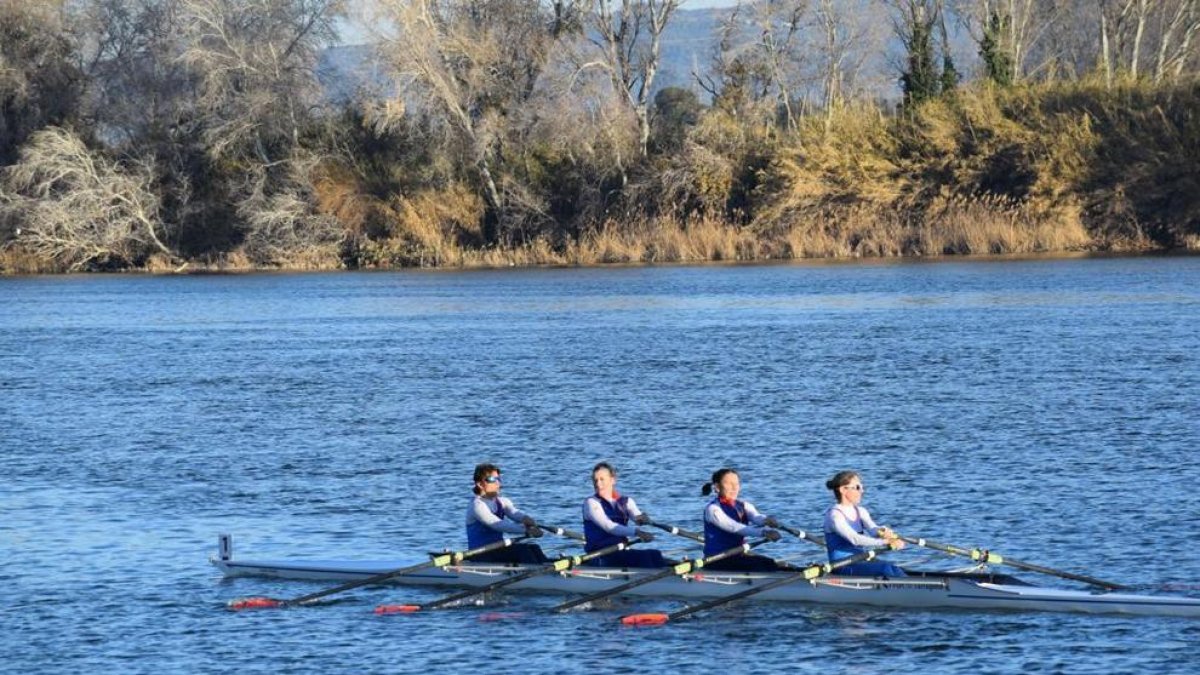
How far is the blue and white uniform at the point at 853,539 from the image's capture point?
62.7ft

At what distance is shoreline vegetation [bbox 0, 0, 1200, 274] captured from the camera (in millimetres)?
69938

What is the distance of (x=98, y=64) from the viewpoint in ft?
281

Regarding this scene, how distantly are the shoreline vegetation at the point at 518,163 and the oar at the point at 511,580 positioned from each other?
167 feet

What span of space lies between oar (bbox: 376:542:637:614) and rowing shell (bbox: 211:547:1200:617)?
0.10 m

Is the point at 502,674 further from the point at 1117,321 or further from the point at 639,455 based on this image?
the point at 1117,321

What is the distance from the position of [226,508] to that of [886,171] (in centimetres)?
4993

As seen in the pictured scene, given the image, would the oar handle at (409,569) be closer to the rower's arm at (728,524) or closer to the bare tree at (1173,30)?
the rower's arm at (728,524)

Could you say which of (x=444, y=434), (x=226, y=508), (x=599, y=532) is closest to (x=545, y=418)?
(x=444, y=434)

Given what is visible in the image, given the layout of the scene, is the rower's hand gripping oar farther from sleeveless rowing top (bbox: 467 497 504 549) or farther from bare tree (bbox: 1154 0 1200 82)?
bare tree (bbox: 1154 0 1200 82)

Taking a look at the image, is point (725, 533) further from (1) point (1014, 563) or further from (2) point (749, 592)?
(1) point (1014, 563)

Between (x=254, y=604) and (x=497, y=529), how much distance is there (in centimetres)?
276

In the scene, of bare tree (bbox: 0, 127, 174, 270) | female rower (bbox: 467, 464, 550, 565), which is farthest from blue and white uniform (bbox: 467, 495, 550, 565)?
bare tree (bbox: 0, 127, 174, 270)

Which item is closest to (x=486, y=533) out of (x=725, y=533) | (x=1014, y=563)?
(x=725, y=533)

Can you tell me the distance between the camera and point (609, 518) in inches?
798
